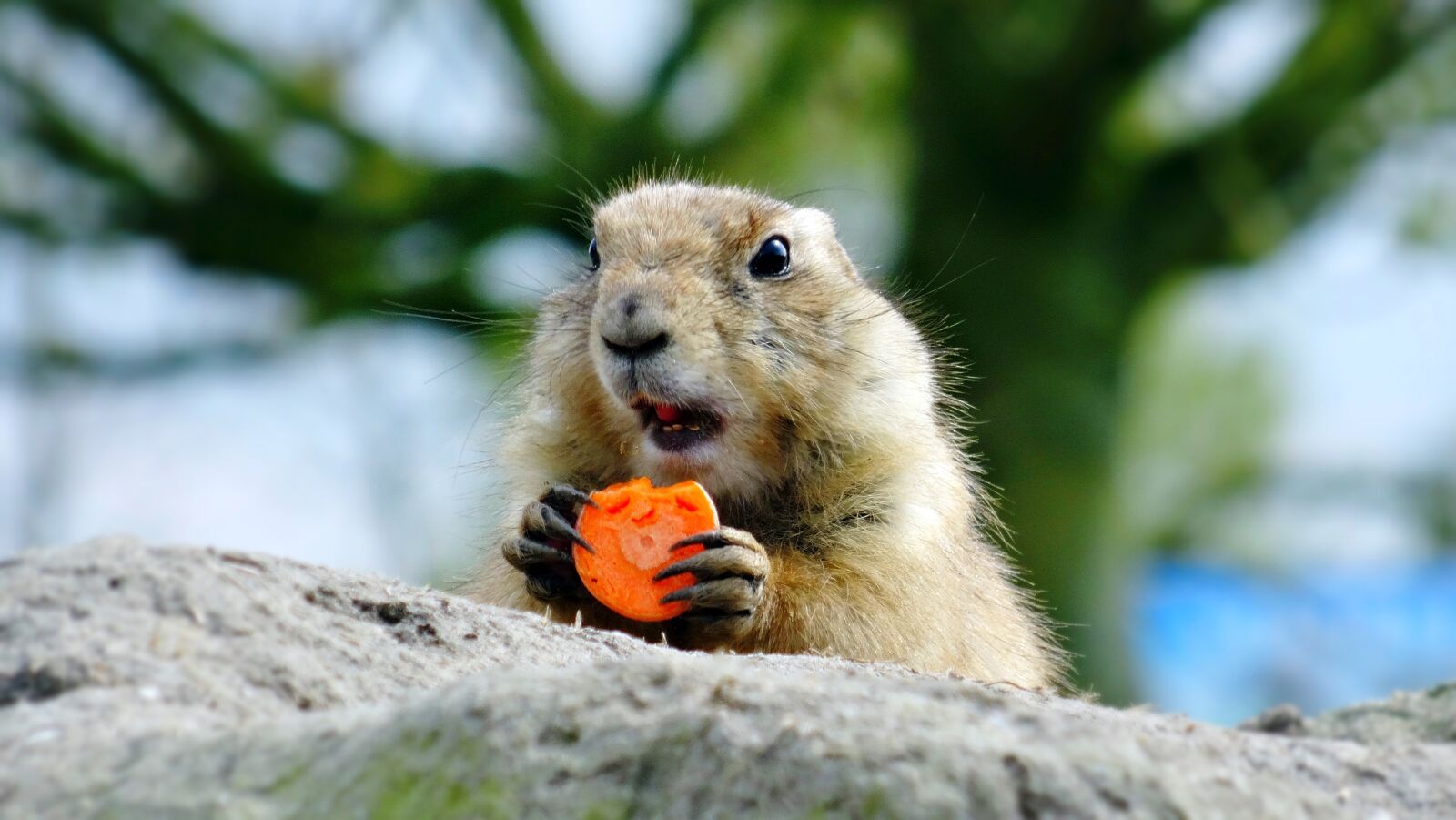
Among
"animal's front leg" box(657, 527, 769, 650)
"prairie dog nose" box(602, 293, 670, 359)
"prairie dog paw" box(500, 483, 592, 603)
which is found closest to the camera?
"animal's front leg" box(657, 527, 769, 650)

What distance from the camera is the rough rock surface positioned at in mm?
1832

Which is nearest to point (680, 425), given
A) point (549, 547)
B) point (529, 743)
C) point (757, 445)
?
point (757, 445)

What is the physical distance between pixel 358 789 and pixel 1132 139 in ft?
31.9

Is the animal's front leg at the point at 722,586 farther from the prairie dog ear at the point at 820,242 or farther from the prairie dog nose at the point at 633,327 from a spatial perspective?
the prairie dog ear at the point at 820,242

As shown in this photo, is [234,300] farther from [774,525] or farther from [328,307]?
[774,525]

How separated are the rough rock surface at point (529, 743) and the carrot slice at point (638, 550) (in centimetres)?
130

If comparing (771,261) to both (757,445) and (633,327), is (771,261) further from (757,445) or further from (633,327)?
(633,327)

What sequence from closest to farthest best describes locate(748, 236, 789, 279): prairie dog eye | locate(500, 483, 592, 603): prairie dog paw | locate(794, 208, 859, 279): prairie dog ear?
locate(500, 483, 592, 603): prairie dog paw, locate(748, 236, 789, 279): prairie dog eye, locate(794, 208, 859, 279): prairie dog ear

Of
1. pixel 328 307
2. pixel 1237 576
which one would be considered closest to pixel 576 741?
pixel 328 307

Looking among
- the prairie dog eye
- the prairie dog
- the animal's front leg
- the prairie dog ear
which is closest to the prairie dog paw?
the prairie dog

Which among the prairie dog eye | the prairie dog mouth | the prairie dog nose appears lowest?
the prairie dog mouth

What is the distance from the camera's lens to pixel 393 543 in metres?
11.6

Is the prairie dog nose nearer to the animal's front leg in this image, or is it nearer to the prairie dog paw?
the prairie dog paw

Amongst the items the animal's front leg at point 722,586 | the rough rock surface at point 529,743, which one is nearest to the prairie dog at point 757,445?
the animal's front leg at point 722,586
